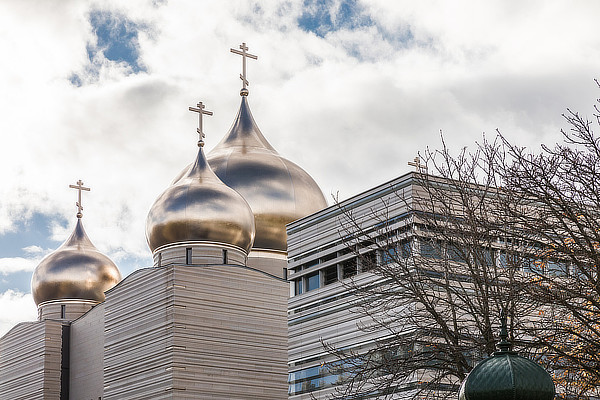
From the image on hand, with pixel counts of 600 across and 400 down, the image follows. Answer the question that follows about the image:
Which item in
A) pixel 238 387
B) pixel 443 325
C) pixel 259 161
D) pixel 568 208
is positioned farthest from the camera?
pixel 259 161

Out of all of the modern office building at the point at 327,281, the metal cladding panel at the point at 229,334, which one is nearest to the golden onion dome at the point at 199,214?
the metal cladding panel at the point at 229,334

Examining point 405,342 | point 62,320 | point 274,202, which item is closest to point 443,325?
point 405,342

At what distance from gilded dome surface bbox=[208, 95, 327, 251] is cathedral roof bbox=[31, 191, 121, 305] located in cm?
660

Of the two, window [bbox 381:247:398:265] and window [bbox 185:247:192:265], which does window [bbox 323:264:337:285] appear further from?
window [bbox 185:247:192:265]

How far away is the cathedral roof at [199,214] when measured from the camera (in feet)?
117

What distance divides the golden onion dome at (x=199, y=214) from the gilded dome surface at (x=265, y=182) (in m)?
4.25

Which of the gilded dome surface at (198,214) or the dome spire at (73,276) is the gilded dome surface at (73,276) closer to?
the dome spire at (73,276)

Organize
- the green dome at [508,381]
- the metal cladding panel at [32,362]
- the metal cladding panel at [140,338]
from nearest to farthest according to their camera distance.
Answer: the green dome at [508,381], the metal cladding panel at [140,338], the metal cladding panel at [32,362]

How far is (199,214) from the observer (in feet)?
117

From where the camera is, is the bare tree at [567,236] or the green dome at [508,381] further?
the bare tree at [567,236]

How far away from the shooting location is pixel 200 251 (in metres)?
35.7

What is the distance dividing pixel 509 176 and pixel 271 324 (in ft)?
60.9

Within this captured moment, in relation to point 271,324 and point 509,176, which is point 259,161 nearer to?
point 271,324

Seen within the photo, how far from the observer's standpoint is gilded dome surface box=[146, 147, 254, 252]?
3553 centimetres
